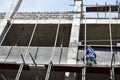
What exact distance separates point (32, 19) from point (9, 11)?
1.91m

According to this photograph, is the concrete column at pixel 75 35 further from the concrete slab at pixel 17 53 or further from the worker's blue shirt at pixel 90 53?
the concrete slab at pixel 17 53

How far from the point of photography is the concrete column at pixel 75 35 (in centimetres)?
1461

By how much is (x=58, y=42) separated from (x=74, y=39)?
3.85m

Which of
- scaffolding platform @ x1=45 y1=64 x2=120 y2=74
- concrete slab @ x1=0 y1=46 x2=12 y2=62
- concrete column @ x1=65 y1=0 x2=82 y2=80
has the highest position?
scaffolding platform @ x1=45 y1=64 x2=120 y2=74

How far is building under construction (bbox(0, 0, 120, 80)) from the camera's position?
13672mm

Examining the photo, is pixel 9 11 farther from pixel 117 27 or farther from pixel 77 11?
pixel 117 27

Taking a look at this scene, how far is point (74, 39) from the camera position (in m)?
16.0

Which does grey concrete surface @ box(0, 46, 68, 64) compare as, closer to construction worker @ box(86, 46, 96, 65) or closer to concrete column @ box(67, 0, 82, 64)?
concrete column @ box(67, 0, 82, 64)

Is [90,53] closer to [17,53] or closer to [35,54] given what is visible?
[35,54]

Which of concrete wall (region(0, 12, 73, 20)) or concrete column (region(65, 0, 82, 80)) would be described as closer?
concrete column (region(65, 0, 82, 80))

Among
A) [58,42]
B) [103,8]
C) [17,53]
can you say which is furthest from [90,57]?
[103,8]

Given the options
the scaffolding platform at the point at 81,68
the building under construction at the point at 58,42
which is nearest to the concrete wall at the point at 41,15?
the building under construction at the point at 58,42

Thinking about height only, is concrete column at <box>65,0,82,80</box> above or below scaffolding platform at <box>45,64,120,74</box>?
below

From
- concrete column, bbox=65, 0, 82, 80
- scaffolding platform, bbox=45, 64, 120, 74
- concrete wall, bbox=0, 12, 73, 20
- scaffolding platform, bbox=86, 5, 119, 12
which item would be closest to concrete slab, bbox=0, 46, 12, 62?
concrete wall, bbox=0, 12, 73, 20
